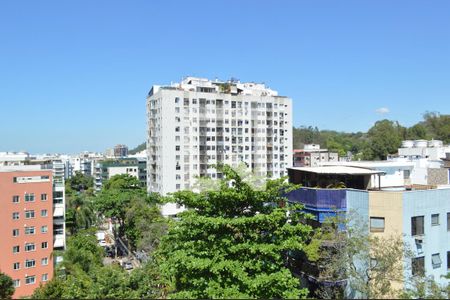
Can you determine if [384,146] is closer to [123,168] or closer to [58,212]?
[58,212]

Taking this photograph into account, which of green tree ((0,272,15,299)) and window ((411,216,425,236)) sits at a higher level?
window ((411,216,425,236))

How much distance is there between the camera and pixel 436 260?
17.0 meters

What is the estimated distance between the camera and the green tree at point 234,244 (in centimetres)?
1129

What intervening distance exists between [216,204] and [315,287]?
8.19 metres

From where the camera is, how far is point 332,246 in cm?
1505

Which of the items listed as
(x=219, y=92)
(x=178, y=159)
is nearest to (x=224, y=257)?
(x=178, y=159)

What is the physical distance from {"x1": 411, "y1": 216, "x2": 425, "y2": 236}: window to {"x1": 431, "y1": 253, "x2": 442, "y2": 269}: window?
142 centimetres

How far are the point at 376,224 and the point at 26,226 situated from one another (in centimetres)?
2994

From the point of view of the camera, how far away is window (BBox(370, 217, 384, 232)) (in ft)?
54.0

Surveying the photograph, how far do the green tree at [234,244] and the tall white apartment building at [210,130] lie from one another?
4135cm

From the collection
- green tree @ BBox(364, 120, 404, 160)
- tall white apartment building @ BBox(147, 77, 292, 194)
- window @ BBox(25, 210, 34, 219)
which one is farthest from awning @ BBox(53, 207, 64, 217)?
green tree @ BBox(364, 120, 404, 160)

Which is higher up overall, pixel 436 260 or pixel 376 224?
pixel 376 224

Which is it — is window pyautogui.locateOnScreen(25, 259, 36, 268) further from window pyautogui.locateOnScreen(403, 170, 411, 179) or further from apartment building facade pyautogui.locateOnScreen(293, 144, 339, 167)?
apartment building facade pyautogui.locateOnScreen(293, 144, 339, 167)

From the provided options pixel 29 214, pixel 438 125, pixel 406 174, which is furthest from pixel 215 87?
pixel 438 125
